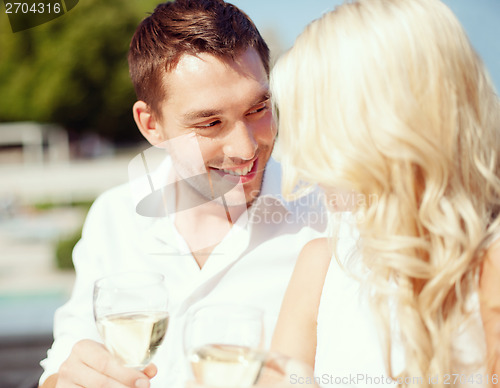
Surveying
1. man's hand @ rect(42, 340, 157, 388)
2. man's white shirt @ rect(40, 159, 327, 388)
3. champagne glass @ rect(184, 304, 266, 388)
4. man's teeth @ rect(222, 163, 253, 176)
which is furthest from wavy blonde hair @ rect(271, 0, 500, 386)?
man's white shirt @ rect(40, 159, 327, 388)

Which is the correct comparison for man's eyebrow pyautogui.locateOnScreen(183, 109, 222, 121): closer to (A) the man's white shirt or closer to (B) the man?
(B) the man

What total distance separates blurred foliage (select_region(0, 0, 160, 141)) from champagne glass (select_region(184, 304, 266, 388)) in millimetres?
17471

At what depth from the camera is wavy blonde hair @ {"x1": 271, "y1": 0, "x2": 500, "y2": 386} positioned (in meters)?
1.42

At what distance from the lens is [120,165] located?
1839cm

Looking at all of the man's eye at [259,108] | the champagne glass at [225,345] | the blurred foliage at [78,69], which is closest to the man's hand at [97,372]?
the champagne glass at [225,345]

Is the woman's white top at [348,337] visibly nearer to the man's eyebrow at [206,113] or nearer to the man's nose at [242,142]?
the man's nose at [242,142]

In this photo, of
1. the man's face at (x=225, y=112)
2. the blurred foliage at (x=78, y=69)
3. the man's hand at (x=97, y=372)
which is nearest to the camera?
the man's hand at (x=97, y=372)

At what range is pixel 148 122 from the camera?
254 centimetres

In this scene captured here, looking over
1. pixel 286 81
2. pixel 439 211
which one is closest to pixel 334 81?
pixel 286 81

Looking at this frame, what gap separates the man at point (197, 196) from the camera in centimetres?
220

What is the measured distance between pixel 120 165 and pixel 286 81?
17.3m

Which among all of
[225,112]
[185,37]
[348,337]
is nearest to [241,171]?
[225,112]

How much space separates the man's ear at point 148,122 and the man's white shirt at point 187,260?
304 mm

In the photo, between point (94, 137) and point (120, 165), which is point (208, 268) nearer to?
point (120, 165)
